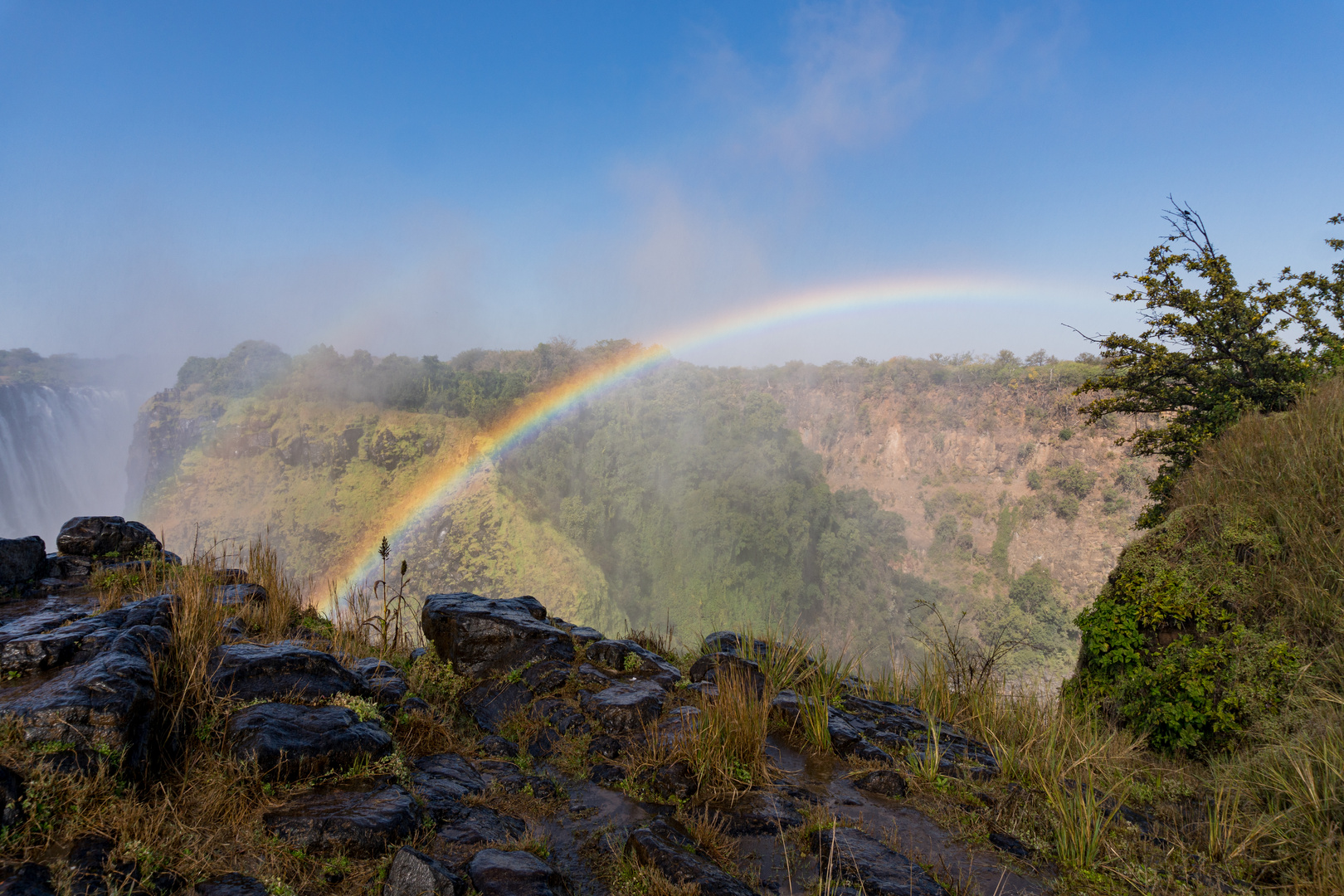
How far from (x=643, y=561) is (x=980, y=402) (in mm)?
32812

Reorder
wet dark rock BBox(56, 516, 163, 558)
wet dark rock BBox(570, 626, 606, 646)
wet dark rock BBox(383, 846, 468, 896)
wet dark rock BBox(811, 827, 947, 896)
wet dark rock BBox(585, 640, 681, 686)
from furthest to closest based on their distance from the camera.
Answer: wet dark rock BBox(56, 516, 163, 558) < wet dark rock BBox(570, 626, 606, 646) < wet dark rock BBox(585, 640, 681, 686) < wet dark rock BBox(811, 827, 947, 896) < wet dark rock BBox(383, 846, 468, 896)

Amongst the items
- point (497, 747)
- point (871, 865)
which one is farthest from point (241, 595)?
point (871, 865)

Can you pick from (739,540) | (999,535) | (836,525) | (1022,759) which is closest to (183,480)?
(739,540)

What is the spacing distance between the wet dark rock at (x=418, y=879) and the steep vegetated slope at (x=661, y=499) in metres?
37.3

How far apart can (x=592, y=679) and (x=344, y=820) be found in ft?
10.7

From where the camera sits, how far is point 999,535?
45031 mm

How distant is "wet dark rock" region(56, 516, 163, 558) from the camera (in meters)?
7.88

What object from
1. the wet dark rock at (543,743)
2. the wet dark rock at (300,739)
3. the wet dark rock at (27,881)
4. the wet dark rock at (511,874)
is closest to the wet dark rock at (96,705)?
the wet dark rock at (300,739)

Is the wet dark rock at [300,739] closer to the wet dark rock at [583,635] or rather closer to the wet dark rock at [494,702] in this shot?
the wet dark rock at [494,702]

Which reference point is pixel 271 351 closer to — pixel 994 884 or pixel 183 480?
pixel 183 480

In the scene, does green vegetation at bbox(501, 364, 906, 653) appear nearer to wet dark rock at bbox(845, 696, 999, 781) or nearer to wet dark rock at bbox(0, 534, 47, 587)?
wet dark rock at bbox(845, 696, 999, 781)

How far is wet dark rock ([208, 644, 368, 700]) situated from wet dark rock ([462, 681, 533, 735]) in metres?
1.34

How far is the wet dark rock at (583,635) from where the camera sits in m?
6.87

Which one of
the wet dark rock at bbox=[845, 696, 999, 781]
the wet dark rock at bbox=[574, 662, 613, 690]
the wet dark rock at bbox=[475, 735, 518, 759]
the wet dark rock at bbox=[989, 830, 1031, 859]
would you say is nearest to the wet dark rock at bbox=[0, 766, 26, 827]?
the wet dark rock at bbox=[475, 735, 518, 759]
